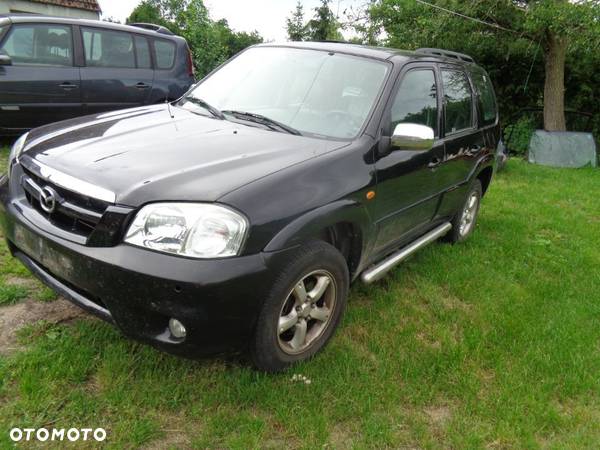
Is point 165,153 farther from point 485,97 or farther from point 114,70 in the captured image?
point 114,70

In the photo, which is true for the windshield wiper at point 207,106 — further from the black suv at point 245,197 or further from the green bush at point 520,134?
the green bush at point 520,134

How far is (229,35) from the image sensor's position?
91.2 ft

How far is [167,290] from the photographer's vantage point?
204 centimetres

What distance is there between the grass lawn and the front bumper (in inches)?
13.8

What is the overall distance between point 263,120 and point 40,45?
4.61 metres

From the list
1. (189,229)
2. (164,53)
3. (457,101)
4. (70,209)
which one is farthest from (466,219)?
(164,53)

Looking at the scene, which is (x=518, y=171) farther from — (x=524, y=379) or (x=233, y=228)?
(x=233, y=228)

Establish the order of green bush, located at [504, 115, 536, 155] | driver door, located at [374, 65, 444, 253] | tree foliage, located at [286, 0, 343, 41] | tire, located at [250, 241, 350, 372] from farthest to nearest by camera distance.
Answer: tree foliage, located at [286, 0, 343, 41] → green bush, located at [504, 115, 536, 155] → driver door, located at [374, 65, 444, 253] → tire, located at [250, 241, 350, 372]

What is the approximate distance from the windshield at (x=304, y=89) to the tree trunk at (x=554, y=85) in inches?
315

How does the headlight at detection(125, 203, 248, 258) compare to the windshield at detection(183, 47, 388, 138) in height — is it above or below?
below

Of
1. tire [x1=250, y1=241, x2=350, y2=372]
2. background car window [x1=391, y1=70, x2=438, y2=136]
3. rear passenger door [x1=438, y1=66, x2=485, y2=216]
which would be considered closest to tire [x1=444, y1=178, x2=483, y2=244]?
rear passenger door [x1=438, y1=66, x2=485, y2=216]

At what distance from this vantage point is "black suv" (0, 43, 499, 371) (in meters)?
2.11

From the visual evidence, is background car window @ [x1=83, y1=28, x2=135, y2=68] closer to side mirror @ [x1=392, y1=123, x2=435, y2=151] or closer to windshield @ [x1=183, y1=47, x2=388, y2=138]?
windshield @ [x1=183, y1=47, x2=388, y2=138]

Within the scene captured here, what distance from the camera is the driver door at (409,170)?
10.1 ft
